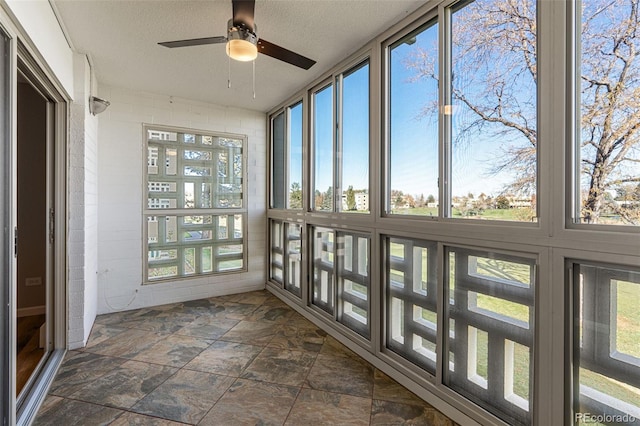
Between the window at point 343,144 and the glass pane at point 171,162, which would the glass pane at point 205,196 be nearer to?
the glass pane at point 171,162

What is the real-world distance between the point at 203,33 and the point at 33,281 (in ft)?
11.0

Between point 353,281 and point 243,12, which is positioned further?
point 353,281

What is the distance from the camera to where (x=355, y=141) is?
284cm

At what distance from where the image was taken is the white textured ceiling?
6.99 feet

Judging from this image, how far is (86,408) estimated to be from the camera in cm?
197

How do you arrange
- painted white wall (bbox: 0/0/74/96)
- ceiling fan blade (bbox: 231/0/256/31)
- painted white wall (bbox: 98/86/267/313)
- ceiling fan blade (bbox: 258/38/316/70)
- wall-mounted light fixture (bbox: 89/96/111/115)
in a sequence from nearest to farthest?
painted white wall (bbox: 0/0/74/96) < ceiling fan blade (bbox: 231/0/256/31) < ceiling fan blade (bbox: 258/38/316/70) < wall-mounted light fixture (bbox: 89/96/111/115) < painted white wall (bbox: 98/86/267/313)

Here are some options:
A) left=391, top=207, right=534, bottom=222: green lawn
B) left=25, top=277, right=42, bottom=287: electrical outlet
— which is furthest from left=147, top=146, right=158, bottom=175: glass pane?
left=391, top=207, right=534, bottom=222: green lawn

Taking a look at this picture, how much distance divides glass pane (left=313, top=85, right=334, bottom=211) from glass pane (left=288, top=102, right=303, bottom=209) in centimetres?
38

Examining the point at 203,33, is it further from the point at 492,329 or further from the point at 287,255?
the point at 492,329

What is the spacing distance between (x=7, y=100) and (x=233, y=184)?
2.94m

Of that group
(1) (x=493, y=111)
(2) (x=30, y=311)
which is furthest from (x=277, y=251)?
(1) (x=493, y=111)

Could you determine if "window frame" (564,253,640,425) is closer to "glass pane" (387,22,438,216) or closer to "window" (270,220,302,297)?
"glass pane" (387,22,438,216)

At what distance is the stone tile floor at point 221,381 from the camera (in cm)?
192

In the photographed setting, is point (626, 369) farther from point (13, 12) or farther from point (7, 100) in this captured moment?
point (13, 12)
